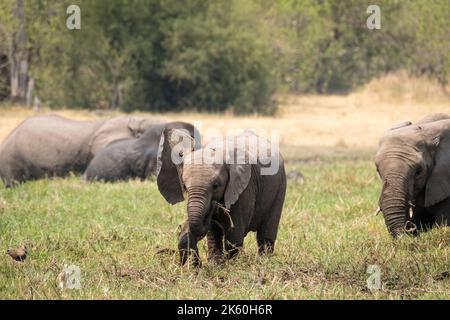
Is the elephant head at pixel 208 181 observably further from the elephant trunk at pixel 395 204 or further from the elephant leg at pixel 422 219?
the elephant leg at pixel 422 219

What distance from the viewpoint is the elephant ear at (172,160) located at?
839 cm

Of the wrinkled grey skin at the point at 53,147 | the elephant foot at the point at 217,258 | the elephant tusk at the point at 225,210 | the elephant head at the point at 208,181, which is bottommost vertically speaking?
the wrinkled grey skin at the point at 53,147

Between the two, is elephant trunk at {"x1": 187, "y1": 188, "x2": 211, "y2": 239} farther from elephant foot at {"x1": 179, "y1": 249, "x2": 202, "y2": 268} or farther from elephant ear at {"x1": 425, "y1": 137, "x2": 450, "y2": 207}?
elephant ear at {"x1": 425, "y1": 137, "x2": 450, "y2": 207}

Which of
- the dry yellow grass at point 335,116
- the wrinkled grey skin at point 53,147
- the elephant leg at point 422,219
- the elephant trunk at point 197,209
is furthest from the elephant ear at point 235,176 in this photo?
the dry yellow grass at point 335,116

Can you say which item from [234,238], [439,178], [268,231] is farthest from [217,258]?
[439,178]

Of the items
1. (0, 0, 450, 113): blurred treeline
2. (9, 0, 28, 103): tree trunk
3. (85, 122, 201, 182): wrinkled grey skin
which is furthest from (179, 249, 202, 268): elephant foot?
(9, 0, 28, 103): tree trunk

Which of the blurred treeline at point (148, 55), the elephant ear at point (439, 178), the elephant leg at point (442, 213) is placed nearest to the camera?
the elephant ear at point (439, 178)

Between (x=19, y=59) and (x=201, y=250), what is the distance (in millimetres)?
23819

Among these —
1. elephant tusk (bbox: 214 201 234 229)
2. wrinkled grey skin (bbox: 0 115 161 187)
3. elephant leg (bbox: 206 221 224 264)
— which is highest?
elephant tusk (bbox: 214 201 234 229)

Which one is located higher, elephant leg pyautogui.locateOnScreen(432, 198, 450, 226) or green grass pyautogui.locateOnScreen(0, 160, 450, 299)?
elephant leg pyautogui.locateOnScreen(432, 198, 450, 226)

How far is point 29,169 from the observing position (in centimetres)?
1692

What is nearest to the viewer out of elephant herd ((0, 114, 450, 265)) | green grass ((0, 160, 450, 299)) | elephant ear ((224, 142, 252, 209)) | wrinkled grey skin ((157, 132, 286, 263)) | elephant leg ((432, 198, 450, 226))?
green grass ((0, 160, 450, 299))

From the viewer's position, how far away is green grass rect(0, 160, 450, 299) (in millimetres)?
7410

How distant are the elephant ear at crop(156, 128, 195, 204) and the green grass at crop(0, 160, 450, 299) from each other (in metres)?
0.59
